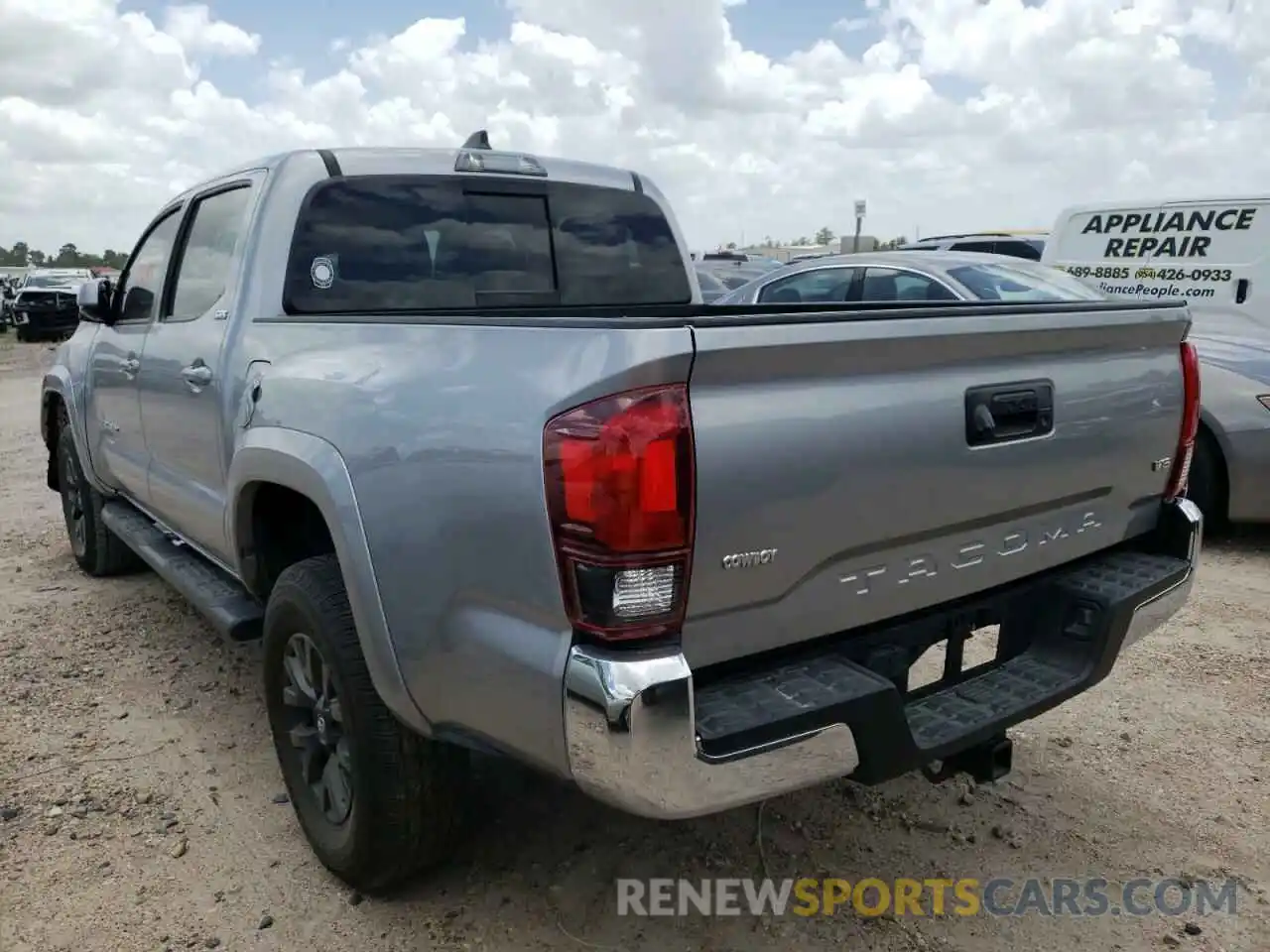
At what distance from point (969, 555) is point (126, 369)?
3460mm

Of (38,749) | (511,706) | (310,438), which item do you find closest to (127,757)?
(38,749)

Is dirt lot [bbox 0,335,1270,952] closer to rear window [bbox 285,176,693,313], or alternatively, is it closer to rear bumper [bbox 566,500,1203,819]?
rear bumper [bbox 566,500,1203,819]

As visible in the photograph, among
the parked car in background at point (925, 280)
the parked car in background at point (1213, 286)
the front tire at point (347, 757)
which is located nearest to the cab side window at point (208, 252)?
the front tire at point (347, 757)

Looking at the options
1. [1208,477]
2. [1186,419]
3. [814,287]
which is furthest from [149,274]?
[1208,477]

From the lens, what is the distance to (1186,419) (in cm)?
288

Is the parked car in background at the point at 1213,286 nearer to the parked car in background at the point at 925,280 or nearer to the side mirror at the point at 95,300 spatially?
the parked car in background at the point at 925,280

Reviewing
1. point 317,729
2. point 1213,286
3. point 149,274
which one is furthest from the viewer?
point 1213,286

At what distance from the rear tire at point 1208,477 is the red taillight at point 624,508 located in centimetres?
514

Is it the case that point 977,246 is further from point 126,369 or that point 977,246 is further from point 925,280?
point 126,369

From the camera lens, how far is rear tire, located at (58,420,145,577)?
5.35 m

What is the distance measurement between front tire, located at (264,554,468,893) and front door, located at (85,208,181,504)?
5.68 feet

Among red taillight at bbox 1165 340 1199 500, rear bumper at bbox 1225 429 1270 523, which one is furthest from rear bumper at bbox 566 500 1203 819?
rear bumper at bbox 1225 429 1270 523

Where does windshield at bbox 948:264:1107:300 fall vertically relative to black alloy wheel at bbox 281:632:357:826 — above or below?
above

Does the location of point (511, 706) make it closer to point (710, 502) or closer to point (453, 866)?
point (710, 502)
